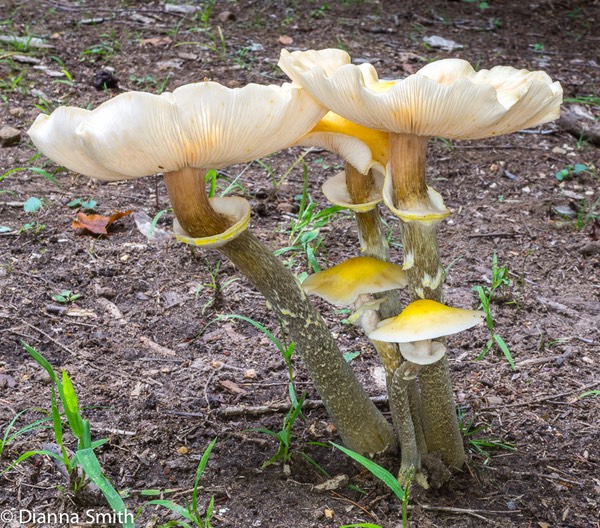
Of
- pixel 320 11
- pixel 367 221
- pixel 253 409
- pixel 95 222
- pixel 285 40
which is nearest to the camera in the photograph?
pixel 367 221

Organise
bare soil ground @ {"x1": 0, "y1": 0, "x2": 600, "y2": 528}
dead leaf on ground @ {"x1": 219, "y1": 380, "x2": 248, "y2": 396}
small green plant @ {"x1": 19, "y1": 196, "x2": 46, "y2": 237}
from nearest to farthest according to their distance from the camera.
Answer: bare soil ground @ {"x1": 0, "y1": 0, "x2": 600, "y2": 528} < dead leaf on ground @ {"x1": 219, "y1": 380, "x2": 248, "y2": 396} < small green plant @ {"x1": 19, "y1": 196, "x2": 46, "y2": 237}

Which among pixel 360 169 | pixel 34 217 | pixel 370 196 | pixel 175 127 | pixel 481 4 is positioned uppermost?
pixel 175 127

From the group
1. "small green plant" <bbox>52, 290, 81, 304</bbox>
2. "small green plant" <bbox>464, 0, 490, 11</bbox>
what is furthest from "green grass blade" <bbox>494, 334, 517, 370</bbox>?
"small green plant" <bbox>464, 0, 490, 11</bbox>

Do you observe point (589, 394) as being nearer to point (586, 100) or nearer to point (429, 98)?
point (429, 98)

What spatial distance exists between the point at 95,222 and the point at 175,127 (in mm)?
2318

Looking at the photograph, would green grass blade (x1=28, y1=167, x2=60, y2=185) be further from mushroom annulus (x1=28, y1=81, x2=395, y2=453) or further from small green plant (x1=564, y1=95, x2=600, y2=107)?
small green plant (x1=564, y1=95, x2=600, y2=107)

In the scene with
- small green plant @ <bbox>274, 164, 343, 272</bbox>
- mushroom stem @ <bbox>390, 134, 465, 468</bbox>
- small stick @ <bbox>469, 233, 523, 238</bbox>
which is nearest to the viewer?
mushroom stem @ <bbox>390, 134, 465, 468</bbox>

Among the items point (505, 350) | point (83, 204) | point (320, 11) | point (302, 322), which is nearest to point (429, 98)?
point (302, 322)

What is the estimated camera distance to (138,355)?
3.05m

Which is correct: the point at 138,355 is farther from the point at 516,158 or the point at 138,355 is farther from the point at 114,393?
the point at 516,158

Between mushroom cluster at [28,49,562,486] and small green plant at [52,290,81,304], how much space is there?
4.66 ft

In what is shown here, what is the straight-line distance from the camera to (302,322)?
2.28m

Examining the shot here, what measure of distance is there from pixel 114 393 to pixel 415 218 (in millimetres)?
1476

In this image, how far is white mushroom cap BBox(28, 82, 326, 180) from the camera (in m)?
1.61
